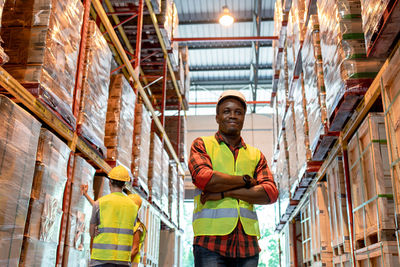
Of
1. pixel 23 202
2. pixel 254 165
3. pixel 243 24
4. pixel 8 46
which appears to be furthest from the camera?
pixel 243 24

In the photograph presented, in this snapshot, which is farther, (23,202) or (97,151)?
(97,151)

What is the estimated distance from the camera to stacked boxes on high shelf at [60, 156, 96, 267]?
4.96 metres

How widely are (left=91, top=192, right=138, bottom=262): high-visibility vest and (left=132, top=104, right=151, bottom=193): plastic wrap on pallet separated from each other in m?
3.94

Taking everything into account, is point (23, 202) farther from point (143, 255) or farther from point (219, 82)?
point (219, 82)

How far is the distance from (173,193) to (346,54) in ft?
30.4

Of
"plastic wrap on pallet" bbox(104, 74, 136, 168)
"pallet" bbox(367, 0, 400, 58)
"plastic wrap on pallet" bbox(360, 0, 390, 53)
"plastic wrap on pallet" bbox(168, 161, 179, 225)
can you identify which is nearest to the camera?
"pallet" bbox(367, 0, 400, 58)

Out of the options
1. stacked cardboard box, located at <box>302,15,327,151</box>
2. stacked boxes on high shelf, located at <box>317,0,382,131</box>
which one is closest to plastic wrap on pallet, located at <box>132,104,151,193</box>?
stacked cardboard box, located at <box>302,15,327,151</box>

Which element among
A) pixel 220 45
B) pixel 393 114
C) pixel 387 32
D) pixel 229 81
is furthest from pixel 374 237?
pixel 229 81

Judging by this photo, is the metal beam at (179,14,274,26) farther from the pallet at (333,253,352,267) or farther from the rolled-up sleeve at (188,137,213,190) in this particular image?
the rolled-up sleeve at (188,137,213,190)

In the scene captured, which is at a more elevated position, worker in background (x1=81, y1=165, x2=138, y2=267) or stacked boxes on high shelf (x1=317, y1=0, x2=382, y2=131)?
stacked boxes on high shelf (x1=317, y1=0, x2=382, y2=131)

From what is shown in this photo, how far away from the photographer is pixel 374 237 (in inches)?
172

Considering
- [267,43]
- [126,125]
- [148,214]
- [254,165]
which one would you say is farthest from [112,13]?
[267,43]

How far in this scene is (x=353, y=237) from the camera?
4.88 meters

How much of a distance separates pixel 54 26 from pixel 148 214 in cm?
575
